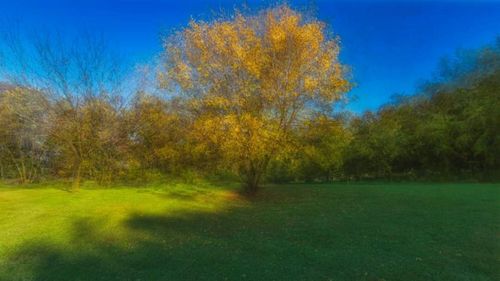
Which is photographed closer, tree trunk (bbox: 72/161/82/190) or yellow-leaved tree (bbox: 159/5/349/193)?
yellow-leaved tree (bbox: 159/5/349/193)

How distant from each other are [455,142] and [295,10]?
17889 mm

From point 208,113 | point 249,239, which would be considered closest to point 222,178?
point 208,113

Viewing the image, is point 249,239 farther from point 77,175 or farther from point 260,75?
point 77,175

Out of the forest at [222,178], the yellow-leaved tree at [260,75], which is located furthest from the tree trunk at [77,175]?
the yellow-leaved tree at [260,75]

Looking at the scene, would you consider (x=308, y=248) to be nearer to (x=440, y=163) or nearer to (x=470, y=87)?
(x=440, y=163)

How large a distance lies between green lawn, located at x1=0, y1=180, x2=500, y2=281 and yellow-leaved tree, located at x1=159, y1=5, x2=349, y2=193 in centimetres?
275

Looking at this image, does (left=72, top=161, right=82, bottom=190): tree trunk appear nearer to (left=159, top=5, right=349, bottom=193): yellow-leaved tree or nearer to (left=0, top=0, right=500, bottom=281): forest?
(left=0, top=0, right=500, bottom=281): forest

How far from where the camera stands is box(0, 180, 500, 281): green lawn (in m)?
5.92

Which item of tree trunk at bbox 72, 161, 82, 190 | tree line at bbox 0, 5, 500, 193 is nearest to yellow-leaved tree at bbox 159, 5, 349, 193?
tree line at bbox 0, 5, 500, 193

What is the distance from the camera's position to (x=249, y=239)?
8086 mm

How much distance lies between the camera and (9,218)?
34.8 feet

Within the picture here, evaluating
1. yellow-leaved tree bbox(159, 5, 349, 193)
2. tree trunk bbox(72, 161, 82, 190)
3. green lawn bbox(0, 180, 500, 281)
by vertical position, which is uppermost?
yellow-leaved tree bbox(159, 5, 349, 193)

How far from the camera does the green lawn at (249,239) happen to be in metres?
5.92

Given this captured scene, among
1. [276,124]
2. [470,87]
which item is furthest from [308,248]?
[470,87]
